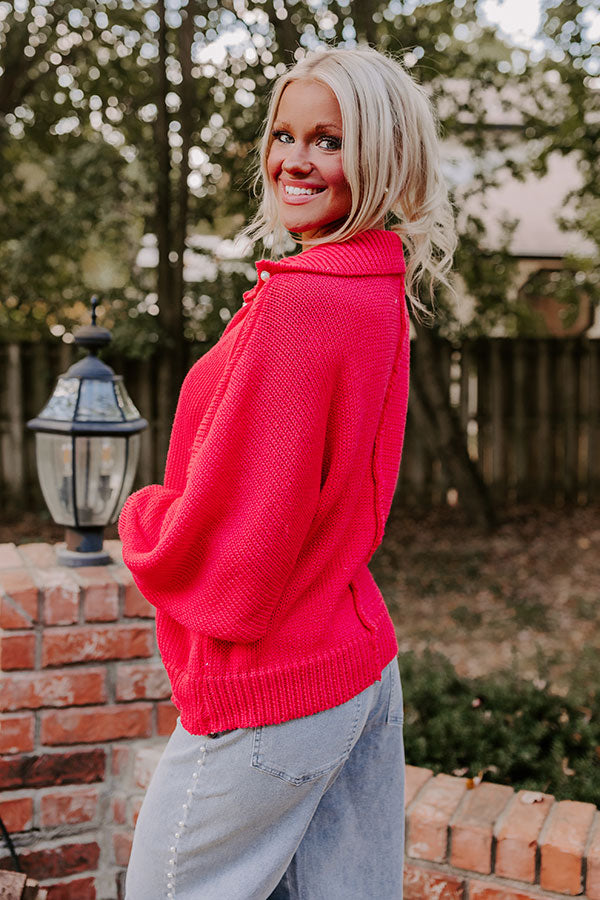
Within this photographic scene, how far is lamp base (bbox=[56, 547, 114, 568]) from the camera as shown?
7.49 feet

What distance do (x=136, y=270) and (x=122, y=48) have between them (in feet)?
6.70

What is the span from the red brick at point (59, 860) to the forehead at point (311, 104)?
1.74 metres

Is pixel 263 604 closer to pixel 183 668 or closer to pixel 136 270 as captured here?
pixel 183 668

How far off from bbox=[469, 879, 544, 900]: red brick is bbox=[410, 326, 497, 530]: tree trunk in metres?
6.42

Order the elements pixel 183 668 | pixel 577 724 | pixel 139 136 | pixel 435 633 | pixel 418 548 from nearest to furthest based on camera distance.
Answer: pixel 183 668
pixel 577 724
pixel 435 633
pixel 418 548
pixel 139 136

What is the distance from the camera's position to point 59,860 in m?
2.16

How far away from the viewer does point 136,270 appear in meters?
9.06

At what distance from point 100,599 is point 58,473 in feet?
1.42

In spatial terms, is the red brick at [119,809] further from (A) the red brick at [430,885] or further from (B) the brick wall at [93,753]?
(A) the red brick at [430,885]

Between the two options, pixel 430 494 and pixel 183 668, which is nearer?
pixel 183 668

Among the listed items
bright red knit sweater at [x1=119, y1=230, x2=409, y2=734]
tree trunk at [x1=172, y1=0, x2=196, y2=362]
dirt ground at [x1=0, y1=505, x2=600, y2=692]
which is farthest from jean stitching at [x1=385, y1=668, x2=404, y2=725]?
tree trunk at [x1=172, y1=0, x2=196, y2=362]

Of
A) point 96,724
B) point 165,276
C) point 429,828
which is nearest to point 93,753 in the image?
point 96,724

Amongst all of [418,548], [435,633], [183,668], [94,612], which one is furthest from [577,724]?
[418,548]

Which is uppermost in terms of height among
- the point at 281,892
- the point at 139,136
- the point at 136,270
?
the point at 139,136
